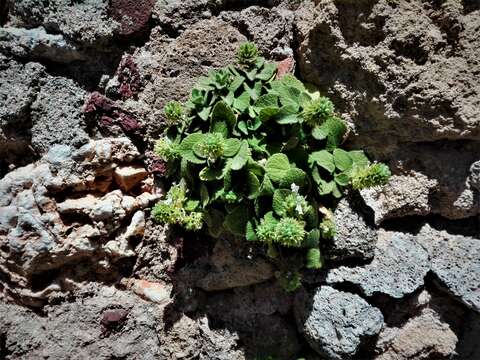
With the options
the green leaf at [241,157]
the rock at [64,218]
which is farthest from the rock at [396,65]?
the rock at [64,218]

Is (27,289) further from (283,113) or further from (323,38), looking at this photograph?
(323,38)

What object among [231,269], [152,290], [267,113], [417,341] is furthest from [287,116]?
[417,341]

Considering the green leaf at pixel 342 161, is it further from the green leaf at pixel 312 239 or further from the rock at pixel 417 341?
the rock at pixel 417 341

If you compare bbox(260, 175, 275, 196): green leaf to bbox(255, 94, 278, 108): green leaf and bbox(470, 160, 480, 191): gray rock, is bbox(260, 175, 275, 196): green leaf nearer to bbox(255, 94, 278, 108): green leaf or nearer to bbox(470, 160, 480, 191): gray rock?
bbox(255, 94, 278, 108): green leaf

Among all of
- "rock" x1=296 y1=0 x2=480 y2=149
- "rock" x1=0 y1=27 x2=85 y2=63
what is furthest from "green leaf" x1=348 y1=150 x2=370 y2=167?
"rock" x1=0 y1=27 x2=85 y2=63

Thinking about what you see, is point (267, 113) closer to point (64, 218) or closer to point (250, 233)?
point (250, 233)

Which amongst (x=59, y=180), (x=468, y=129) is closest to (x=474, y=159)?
(x=468, y=129)
